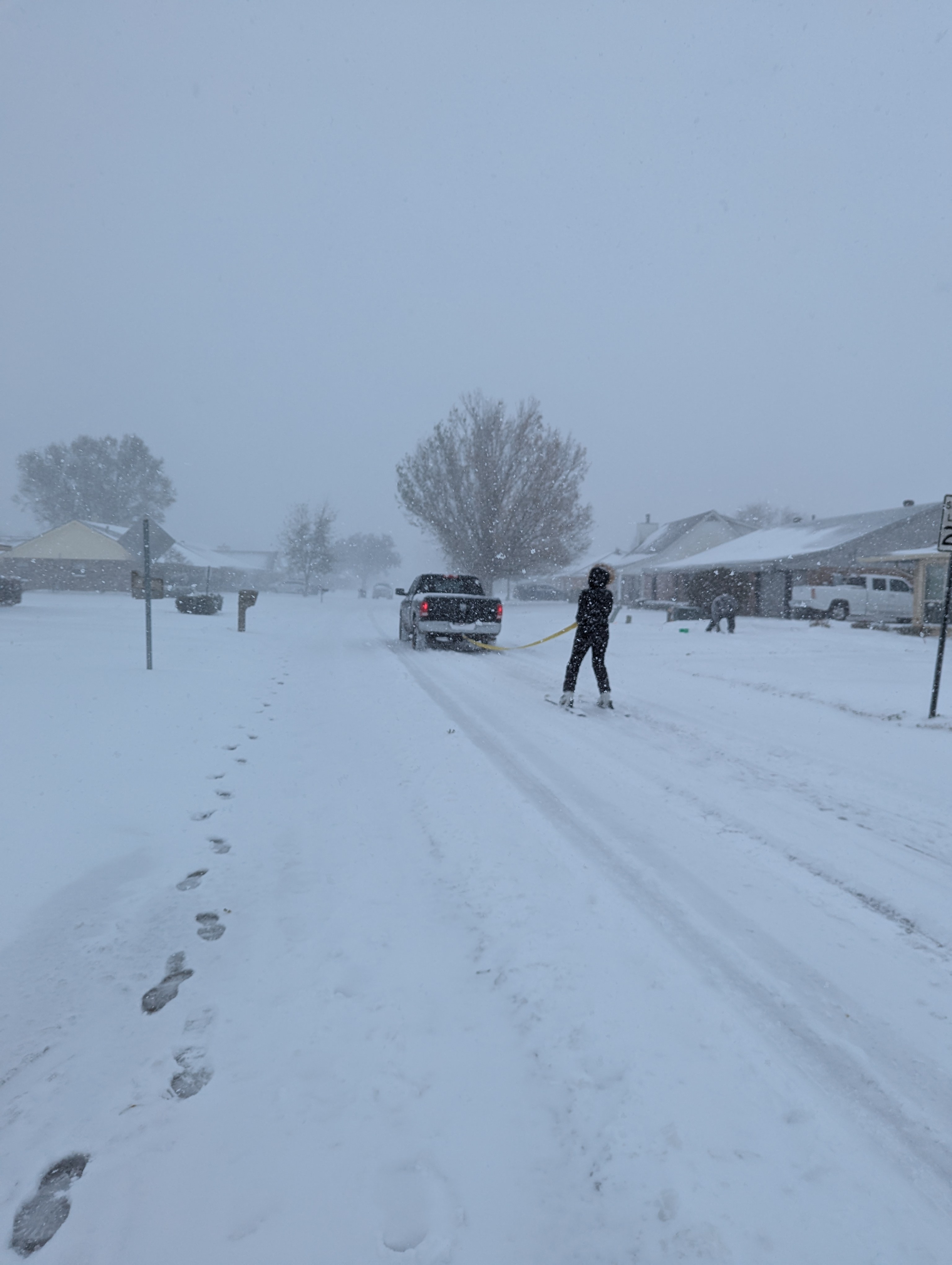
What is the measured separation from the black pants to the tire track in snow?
370cm

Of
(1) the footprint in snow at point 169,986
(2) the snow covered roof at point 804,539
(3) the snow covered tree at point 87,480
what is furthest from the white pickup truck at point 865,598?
(3) the snow covered tree at point 87,480

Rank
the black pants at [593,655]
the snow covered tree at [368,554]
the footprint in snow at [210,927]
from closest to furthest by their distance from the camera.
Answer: the footprint in snow at [210,927] → the black pants at [593,655] → the snow covered tree at [368,554]

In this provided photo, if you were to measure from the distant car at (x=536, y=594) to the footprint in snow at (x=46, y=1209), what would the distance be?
46942 mm

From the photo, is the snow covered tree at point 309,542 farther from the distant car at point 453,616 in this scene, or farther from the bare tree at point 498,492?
the distant car at point 453,616

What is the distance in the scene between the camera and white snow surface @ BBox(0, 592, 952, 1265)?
5.37 ft

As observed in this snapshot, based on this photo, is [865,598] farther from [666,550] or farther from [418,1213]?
[418,1213]

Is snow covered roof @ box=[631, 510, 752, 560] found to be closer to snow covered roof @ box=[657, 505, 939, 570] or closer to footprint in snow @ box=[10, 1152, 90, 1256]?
snow covered roof @ box=[657, 505, 939, 570]

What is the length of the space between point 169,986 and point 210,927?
1.38ft

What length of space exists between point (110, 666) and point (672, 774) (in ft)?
26.5

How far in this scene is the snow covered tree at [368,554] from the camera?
126812 mm

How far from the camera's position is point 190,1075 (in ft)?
6.68

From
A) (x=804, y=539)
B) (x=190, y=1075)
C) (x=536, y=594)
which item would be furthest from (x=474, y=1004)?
(x=536, y=594)

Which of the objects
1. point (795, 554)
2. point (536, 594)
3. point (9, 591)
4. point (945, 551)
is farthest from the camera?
point (536, 594)

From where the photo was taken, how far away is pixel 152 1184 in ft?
5.46
